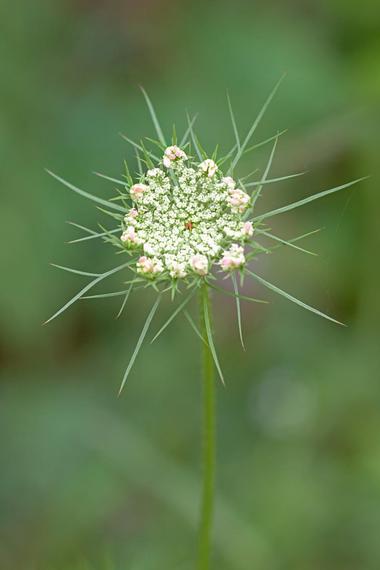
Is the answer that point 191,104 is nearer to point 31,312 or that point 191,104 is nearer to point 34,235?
point 34,235

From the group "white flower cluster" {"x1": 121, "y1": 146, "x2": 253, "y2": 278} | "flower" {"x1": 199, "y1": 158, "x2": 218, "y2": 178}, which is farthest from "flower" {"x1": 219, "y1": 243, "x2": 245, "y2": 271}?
"flower" {"x1": 199, "y1": 158, "x2": 218, "y2": 178}

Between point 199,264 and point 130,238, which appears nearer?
point 199,264

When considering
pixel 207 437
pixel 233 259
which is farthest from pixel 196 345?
pixel 233 259

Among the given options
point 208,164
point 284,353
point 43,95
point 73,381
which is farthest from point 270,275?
point 208,164

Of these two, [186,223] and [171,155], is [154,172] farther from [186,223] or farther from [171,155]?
[186,223]

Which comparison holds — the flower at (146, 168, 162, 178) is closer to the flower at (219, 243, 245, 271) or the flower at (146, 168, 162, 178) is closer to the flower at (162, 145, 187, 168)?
the flower at (162, 145, 187, 168)

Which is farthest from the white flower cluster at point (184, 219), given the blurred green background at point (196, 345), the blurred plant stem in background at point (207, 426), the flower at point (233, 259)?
the blurred green background at point (196, 345)
